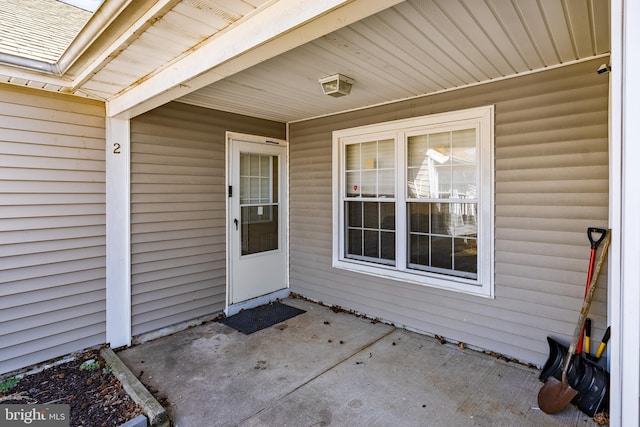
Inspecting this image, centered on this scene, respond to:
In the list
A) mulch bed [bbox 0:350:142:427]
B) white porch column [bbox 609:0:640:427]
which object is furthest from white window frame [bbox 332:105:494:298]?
mulch bed [bbox 0:350:142:427]

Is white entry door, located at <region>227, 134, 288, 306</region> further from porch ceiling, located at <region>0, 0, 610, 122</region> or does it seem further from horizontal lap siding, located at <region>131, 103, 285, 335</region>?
porch ceiling, located at <region>0, 0, 610, 122</region>

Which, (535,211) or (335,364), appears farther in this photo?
(335,364)

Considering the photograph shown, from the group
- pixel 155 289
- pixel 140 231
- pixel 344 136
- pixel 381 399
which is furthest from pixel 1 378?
pixel 344 136

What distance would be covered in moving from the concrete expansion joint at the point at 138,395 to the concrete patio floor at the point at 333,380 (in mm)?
104

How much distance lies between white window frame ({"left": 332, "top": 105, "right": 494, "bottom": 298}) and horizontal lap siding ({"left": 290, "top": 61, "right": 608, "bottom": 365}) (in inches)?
2.7

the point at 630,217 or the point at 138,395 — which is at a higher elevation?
the point at 630,217

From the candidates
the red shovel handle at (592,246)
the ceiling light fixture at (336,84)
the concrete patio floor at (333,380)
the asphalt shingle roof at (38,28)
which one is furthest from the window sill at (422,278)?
the asphalt shingle roof at (38,28)

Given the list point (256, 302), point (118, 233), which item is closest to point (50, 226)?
point (118, 233)

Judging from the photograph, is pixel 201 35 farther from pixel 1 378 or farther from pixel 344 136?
pixel 1 378

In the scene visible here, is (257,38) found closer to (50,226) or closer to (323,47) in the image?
(323,47)

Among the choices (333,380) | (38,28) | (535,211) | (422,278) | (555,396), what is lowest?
(333,380)

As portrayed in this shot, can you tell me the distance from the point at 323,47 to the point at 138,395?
282 cm

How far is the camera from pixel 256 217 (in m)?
4.59

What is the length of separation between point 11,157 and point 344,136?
10.7 feet
